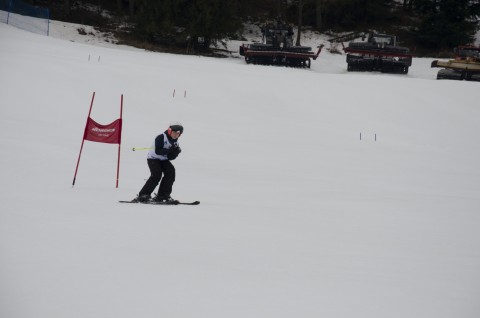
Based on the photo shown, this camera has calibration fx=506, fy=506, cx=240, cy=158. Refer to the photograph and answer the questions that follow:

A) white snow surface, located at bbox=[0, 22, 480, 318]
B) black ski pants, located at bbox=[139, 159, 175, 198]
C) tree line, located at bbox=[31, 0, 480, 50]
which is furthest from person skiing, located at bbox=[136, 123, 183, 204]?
tree line, located at bbox=[31, 0, 480, 50]

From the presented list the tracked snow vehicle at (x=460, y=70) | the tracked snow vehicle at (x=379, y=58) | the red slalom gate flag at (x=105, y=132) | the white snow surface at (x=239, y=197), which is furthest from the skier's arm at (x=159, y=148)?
the tracked snow vehicle at (x=379, y=58)

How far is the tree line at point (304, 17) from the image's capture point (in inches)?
1409

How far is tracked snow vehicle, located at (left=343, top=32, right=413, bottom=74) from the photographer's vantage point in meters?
30.5

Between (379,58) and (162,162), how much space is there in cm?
2477

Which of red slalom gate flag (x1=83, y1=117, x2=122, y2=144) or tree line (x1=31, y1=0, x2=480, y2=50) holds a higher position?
tree line (x1=31, y1=0, x2=480, y2=50)

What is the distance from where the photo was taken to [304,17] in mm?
46781

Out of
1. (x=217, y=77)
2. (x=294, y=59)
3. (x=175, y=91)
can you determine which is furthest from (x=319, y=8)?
(x=175, y=91)

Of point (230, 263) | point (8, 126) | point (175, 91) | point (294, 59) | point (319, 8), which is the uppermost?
point (319, 8)

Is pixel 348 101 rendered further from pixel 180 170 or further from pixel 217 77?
pixel 180 170

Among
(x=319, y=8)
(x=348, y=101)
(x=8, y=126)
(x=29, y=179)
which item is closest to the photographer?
(x=29, y=179)

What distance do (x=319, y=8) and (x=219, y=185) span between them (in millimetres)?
35712

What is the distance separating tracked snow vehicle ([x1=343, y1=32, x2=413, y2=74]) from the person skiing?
2428 cm

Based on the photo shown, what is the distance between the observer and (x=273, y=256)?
620 cm

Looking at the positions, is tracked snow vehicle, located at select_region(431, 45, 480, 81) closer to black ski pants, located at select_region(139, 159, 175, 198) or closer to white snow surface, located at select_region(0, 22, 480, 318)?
white snow surface, located at select_region(0, 22, 480, 318)
